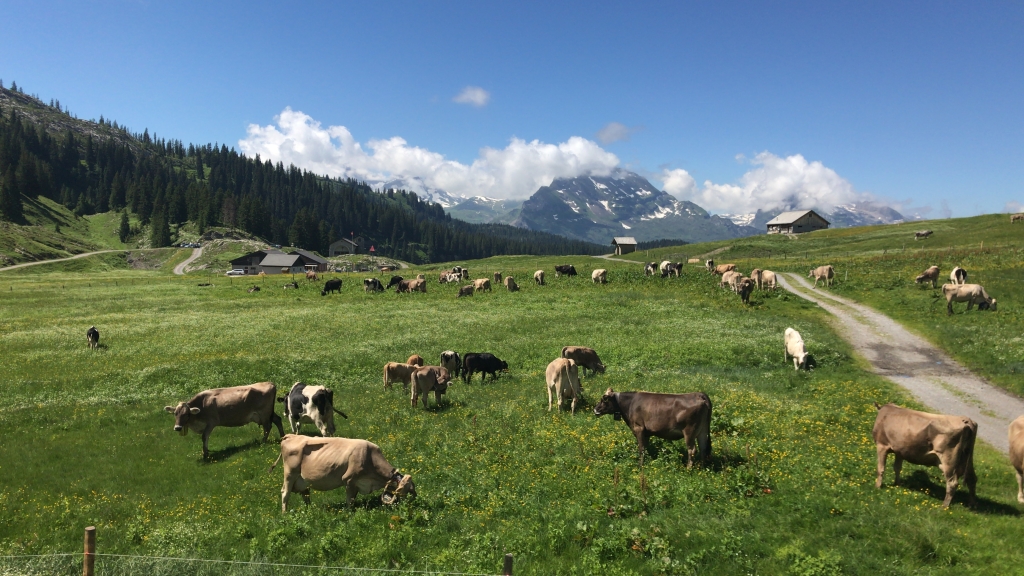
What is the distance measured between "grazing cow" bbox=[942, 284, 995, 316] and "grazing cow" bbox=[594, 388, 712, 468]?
31660 millimetres

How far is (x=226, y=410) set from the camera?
18.0 m

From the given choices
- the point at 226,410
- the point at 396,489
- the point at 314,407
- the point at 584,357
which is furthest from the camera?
the point at 584,357

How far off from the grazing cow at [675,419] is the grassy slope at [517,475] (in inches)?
23.7

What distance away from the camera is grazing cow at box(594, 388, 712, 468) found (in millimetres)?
13719

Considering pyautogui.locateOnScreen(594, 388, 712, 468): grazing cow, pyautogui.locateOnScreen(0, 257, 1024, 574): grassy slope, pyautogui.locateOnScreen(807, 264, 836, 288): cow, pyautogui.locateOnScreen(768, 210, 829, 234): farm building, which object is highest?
pyautogui.locateOnScreen(768, 210, 829, 234): farm building

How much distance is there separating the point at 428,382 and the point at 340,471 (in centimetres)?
918

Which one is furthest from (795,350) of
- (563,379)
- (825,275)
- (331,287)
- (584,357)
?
(331,287)

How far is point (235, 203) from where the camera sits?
19125 cm

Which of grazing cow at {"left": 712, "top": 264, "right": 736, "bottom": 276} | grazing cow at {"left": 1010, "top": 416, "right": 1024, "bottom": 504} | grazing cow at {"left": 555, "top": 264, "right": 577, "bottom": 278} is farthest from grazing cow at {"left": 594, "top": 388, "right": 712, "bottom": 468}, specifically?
grazing cow at {"left": 555, "top": 264, "right": 577, "bottom": 278}

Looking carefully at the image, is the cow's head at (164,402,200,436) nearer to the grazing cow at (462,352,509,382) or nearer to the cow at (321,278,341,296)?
the grazing cow at (462,352,509,382)

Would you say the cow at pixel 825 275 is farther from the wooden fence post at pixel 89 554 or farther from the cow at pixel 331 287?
the wooden fence post at pixel 89 554

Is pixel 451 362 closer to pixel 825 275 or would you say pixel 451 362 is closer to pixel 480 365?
pixel 480 365

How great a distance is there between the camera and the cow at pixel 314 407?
17531mm

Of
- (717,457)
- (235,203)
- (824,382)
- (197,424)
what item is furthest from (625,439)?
(235,203)
